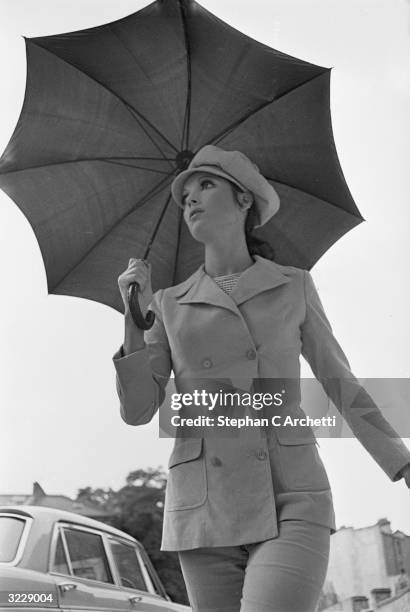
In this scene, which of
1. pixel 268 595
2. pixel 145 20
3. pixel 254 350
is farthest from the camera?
pixel 145 20

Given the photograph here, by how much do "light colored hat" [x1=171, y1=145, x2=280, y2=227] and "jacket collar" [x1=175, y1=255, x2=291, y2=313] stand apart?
5.6 inches

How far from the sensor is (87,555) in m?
1.89

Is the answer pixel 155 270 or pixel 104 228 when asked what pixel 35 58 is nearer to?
pixel 104 228

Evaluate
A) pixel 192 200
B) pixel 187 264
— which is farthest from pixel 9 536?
pixel 192 200

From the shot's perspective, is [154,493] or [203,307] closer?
[203,307]

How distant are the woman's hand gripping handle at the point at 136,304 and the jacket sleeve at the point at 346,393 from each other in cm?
36

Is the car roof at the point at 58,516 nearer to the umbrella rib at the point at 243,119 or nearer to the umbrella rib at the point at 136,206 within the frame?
the umbrella rib at the point at 136,206

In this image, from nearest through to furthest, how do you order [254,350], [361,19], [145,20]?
1. [254,350]
2. [145,20]
3. [361,19]

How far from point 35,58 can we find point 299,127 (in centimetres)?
73

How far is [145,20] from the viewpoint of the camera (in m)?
1.91

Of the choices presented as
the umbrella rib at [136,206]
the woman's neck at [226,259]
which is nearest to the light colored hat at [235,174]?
the woman's neck at [226,259]

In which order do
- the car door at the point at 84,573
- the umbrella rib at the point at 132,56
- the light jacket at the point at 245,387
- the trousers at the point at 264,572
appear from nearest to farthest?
the trousers at the point at 264,572 → the light jacket at the point at 245,387 → the car door at the point at 84,573 → the umbrella rib at the point at 132,56

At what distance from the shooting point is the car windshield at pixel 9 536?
5.92ft

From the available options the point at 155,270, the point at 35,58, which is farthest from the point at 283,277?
the point at 35,58
